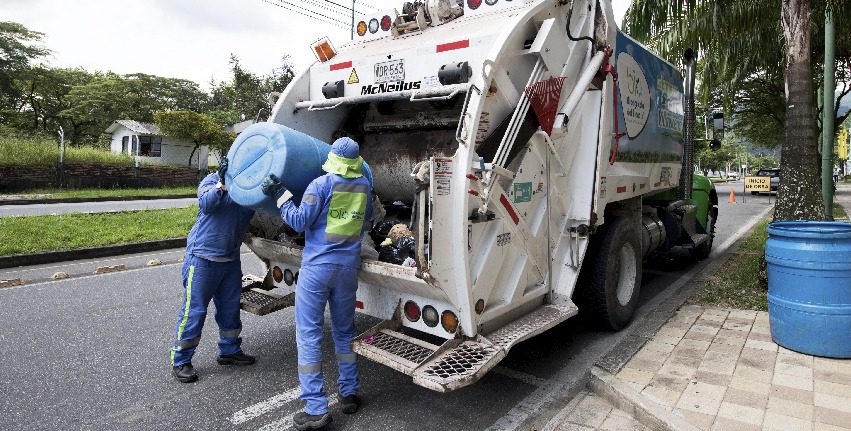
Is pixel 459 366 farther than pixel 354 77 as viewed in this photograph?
No

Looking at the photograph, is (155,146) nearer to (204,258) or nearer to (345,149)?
(204,258)

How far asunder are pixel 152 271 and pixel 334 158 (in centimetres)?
521

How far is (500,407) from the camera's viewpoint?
10.8 ft

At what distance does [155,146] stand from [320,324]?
33348 millimetres

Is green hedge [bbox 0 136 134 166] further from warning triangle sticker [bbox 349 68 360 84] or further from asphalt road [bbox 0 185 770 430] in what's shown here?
warning triangle sticker [bbox 349 68 360 84]

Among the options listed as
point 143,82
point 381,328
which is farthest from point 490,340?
point 143,82

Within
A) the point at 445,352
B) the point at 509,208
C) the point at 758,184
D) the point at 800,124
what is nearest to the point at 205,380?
the point at 445,352

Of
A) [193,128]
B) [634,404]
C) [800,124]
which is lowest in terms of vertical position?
[634,404]

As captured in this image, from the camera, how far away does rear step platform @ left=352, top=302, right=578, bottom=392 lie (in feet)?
9.23

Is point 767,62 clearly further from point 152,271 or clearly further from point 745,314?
point 152,271

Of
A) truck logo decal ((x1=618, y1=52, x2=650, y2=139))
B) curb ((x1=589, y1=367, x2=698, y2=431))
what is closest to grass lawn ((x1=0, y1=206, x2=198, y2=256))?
truck logo decal ((x1=618, y1=52, x2=650, y2=139))

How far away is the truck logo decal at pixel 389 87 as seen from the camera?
3781 mm

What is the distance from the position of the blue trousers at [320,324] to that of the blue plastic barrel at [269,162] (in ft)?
1.79

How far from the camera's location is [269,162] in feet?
10.7
